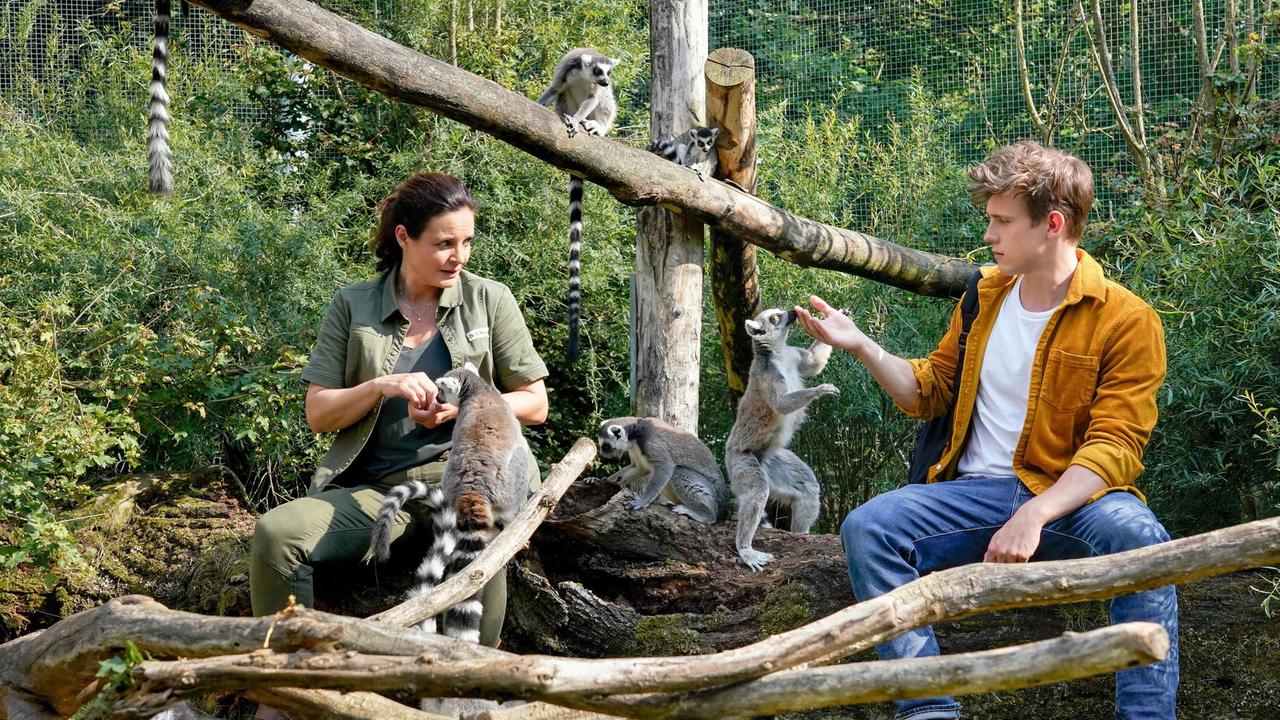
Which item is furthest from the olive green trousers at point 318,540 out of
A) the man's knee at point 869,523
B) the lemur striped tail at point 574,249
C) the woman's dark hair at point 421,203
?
the lemur striped tail at point 574,249

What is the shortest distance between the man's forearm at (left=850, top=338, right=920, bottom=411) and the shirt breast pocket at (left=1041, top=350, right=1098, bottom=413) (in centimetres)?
40


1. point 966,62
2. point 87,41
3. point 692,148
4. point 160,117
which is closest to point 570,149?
point 692,148

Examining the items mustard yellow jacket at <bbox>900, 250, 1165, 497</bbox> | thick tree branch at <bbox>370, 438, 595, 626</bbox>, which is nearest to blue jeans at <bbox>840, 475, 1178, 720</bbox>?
mustard yellow jacket at <bbox>900, 250, 1165, 497</bbox>

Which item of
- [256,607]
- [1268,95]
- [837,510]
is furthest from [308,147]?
[1268,95]

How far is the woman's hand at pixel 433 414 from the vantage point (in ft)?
11.8

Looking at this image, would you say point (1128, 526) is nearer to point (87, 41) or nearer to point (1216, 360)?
point (1216, 360)

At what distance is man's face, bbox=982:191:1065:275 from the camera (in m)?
2.99

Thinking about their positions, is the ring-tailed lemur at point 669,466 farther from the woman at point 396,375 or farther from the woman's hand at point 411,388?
the woman's hand at point 411,388

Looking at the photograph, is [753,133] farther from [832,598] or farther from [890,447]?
[832,598]

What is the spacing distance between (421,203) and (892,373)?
1613 mm

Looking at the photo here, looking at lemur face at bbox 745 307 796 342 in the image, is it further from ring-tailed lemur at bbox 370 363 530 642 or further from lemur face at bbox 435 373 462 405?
lemur face at bbox 435 373 462 405

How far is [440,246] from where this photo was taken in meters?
3.74

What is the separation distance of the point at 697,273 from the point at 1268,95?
12.7ft

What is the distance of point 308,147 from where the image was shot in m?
7.87
